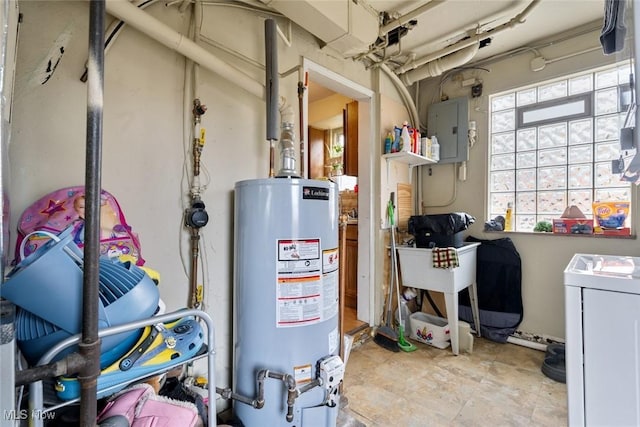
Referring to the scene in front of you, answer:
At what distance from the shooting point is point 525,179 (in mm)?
2715

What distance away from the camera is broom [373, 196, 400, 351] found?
2467 millimetres

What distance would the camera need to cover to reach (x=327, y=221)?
137 cm

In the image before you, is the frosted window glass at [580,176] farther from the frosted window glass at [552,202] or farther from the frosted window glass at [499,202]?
the frosted window glass at [499,202]

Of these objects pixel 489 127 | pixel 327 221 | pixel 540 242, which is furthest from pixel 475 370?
pixel 489 127

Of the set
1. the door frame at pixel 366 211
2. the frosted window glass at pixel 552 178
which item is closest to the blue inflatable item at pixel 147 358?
the door frame at pixel 366 211

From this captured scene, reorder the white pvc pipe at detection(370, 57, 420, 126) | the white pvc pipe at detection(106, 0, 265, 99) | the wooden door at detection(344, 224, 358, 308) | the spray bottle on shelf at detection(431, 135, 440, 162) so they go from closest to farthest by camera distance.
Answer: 1. the white pvc pipe at detection(106, 0, 265, 99)
2. the white pvc pipe at detection(370, 57, 420, 126)
3. the spray bottle on shelf at detection(431, 135, 440, 162)
4. the wooden door at detection(344, 224, 358, 308)

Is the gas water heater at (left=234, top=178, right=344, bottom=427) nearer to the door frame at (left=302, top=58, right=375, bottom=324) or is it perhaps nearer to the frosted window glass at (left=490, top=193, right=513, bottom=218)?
the door frame at (left=302, top=58, right=375, bottom=324)

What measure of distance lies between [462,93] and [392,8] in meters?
1.31

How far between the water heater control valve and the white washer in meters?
0.81

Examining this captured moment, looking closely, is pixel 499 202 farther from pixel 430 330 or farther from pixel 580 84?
pixel 430 330

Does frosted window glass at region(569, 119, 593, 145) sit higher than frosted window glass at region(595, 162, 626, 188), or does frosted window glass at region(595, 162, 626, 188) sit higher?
frosted window glass at region(569, 119, 593, 145)

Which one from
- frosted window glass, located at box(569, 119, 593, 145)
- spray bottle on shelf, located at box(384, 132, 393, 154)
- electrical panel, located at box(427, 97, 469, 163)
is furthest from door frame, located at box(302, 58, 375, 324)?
frosted window glass, located at box(569, 119, 593, 145)

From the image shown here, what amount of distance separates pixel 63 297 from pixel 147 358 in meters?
0.26

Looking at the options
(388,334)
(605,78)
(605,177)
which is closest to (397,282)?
(388,334)
